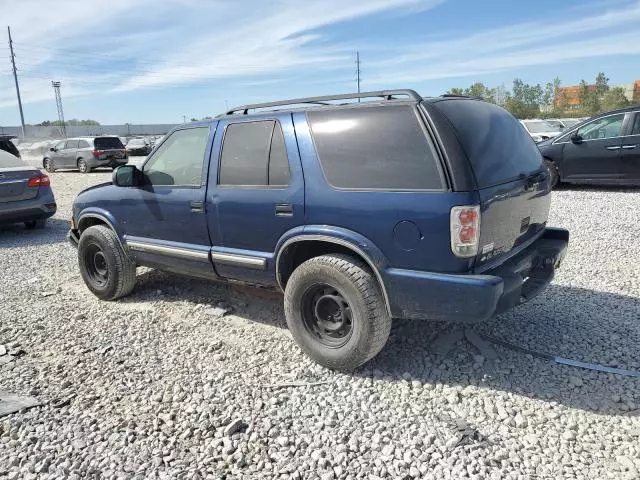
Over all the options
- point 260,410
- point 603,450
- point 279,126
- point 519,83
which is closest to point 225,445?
point 260,410

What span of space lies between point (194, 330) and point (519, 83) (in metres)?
81.6

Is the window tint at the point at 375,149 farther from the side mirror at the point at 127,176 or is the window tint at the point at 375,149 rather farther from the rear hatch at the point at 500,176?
the side mirror at the point at 127,176

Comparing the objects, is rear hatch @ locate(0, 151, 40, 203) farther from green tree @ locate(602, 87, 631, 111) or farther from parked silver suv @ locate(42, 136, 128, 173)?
green tree @ locate(602, 87, 631, 111)

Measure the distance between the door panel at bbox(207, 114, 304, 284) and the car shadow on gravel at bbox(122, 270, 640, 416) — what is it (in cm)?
80

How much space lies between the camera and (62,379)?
3516mm

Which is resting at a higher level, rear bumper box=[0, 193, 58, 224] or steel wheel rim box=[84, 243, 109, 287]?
rear bumper box=[0, 193, 58, 224]

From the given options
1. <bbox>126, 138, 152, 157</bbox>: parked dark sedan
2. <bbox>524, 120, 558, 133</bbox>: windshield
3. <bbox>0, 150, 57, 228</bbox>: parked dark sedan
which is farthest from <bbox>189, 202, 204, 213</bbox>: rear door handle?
<bbox>126, 138, 152, 157</bbox>: parked dark sedan

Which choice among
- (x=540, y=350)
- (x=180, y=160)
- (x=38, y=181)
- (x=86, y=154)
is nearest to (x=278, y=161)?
(x=180, y=160)

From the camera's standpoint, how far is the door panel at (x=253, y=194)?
3.58 metres

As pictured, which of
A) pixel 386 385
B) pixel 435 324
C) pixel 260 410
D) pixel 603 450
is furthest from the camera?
pixel 435 324

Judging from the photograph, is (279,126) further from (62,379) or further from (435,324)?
(62,379)

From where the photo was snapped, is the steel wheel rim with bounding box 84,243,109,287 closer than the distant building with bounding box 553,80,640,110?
Yes

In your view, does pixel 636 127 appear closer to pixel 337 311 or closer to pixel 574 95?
pixel 337 311

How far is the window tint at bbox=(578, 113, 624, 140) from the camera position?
969 cm
